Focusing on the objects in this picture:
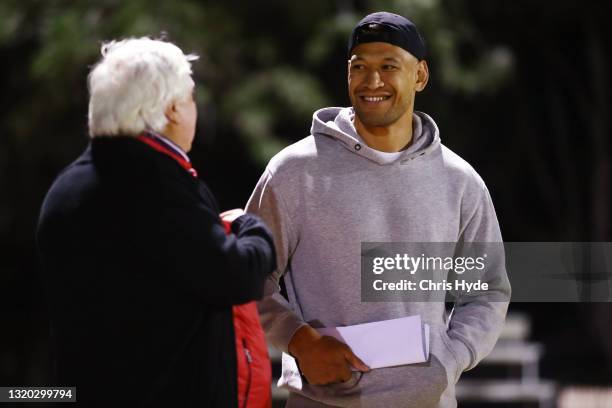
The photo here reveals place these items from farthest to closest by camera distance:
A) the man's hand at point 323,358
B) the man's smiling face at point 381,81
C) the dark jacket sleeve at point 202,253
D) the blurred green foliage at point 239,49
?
the blurred green foliage at point 239,49 < the man's smiling face at point 381,81 < the man's hand at point 323,358 < the dark jacket sleeve at point 202,253

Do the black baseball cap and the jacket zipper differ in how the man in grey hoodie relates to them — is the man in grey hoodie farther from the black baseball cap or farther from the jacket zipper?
the jacket zipper

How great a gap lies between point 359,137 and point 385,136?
0.06m

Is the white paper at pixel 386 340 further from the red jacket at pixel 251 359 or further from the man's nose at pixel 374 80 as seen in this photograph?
the man's nose at pixel 374 80

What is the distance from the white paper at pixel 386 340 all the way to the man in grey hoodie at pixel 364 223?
2 centimetres

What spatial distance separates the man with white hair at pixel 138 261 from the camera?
1944mm

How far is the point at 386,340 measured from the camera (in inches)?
90.9

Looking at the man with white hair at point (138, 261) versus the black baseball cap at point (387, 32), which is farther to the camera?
the black baseball cap at point (387, 32)

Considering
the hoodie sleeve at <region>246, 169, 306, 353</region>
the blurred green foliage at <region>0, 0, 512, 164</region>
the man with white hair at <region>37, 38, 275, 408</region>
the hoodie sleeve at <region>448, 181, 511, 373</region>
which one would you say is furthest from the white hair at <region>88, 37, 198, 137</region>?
the blurred green foliage at <region>0, 0, 512, 164</region>

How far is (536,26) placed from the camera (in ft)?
24.7

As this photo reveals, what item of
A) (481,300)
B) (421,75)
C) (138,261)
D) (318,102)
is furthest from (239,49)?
(138,261)

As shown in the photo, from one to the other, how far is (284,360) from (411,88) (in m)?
0.70

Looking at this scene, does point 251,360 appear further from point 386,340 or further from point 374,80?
point 374,80

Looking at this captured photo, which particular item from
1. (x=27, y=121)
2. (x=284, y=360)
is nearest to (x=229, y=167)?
(x=27, y=121)

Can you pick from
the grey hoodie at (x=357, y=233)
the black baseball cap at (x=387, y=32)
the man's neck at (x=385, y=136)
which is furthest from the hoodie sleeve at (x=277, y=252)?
the black baseball cap at (x=387, y=32)
